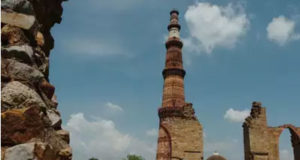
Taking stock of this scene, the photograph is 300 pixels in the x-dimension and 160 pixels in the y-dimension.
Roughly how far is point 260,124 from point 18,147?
13.7 m

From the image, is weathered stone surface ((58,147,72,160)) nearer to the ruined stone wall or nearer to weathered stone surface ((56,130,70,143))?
weathered stone surface ((56,130,70,143))

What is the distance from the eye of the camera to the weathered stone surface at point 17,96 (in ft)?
4.73

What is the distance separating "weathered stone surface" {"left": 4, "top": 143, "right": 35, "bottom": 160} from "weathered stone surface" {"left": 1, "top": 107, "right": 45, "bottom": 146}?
→ 52 mm

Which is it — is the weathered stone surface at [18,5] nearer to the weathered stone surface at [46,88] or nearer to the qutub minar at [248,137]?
the weathered stone surface at [46,88]

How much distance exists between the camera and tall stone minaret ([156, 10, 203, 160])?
45.8ft

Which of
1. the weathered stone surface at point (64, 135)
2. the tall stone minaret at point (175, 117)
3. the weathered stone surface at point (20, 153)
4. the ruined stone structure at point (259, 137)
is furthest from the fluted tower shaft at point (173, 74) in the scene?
the weathered stone surface at point (20, 153)


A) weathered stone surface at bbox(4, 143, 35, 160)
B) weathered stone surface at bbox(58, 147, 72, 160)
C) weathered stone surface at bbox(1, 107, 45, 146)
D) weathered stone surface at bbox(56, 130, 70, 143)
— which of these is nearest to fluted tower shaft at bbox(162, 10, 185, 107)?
weathered stone surface at bbox(56, 130, 70, 143)

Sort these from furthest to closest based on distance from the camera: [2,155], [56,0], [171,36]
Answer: [171,36] < [56,0] < [2,155]

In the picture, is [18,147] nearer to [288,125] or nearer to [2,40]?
[2,40]

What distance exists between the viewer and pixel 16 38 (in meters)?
1.60

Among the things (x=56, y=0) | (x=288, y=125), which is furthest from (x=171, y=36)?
(x=56, y=0)

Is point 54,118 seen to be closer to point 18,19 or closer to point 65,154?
point 65,154

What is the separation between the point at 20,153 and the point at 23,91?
323mm

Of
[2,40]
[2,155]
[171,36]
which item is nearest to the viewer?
[2,155]
